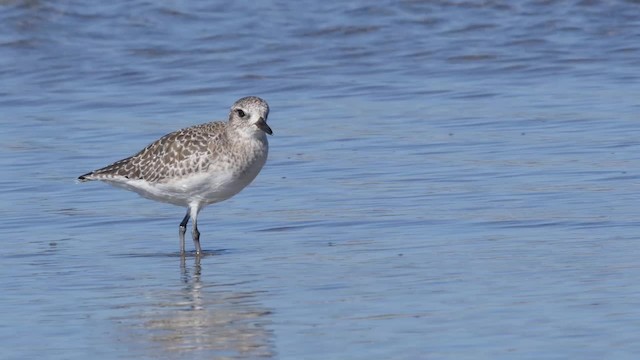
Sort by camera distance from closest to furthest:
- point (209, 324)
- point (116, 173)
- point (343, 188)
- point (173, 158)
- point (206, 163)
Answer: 1. point (209, 324)
2. point (206, 163)
3. point (173, 158)
4. point (116, 173)
5. point (343, 188)

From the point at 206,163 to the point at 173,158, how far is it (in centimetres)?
32

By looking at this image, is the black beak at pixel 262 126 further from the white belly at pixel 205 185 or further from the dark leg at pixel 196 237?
the dark leg at pixel 196 237

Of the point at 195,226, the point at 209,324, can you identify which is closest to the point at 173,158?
the point at 195,226

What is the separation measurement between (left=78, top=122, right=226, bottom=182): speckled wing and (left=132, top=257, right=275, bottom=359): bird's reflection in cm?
155

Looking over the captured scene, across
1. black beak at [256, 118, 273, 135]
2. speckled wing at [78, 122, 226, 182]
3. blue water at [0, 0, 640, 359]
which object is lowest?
blue water at [0, 0, 640, 359]

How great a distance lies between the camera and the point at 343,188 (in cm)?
1252

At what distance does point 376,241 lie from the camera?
1062 centimetres

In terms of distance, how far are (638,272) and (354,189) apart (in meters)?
3.64

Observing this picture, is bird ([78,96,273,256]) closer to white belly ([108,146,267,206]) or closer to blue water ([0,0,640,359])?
white belly ([108,146,267,206])

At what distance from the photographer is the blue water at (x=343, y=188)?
8359 mm

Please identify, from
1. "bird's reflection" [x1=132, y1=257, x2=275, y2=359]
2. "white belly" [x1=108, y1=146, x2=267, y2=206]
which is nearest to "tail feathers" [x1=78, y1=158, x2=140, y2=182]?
"white belly" [x1=108, y1=146, x2=267, y2=206]

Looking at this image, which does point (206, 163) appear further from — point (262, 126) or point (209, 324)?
point (209, 324)

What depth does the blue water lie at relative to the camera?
8.36 metres

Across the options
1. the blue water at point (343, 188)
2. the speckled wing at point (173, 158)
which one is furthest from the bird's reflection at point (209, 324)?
the speckled wing at point (173, 158)
